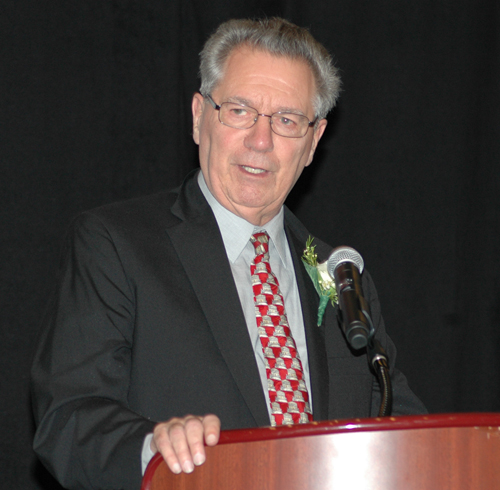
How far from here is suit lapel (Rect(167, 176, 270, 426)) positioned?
182 cm

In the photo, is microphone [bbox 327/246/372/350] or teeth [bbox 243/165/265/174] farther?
teeth [bbox 243/165/265/174]

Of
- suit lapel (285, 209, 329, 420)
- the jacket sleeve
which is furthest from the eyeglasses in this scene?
the jacket sleeve

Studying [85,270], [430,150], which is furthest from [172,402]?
[430,150]

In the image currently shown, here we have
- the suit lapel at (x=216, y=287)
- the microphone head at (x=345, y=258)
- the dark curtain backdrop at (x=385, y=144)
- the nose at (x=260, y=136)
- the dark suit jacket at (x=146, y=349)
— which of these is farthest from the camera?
the dark curtain backdrop at (x=385, y=144)

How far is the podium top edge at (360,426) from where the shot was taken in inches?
40.4

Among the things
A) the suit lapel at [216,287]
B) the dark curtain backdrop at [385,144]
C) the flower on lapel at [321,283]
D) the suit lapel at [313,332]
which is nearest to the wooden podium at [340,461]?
the suit lapel at [216,287]

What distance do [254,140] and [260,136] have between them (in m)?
0.02

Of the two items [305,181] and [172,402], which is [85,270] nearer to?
[172,402]

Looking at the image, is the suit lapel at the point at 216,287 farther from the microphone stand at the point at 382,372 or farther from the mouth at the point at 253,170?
the microphone stand at the point at 382,372

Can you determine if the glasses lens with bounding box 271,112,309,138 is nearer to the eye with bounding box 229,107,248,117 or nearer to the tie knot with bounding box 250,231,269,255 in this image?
the eye with bounding box 229,107,248,117

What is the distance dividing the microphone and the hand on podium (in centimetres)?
39

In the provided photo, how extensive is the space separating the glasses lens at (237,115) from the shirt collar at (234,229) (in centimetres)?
22

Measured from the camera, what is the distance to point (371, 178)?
3.33 m

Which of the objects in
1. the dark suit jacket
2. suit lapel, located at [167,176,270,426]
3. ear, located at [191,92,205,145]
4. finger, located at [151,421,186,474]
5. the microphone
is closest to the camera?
finger, located at [151,421,186,474]
